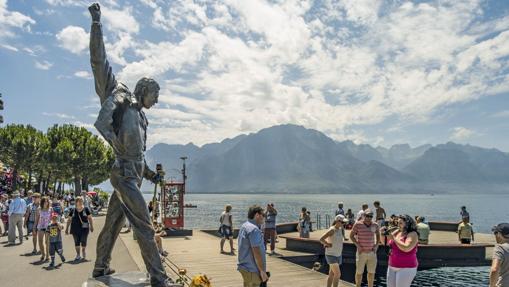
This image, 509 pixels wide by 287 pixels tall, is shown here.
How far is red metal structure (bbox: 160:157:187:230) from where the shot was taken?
21.8 m

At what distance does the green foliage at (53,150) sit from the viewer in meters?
40.8

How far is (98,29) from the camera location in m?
5.95

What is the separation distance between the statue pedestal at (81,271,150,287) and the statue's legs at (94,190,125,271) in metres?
0.25

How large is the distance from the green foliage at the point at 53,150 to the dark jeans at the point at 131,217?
40501 millimetres

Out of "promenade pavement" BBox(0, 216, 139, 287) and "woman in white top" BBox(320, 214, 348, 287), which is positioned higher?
"woman in white top" BBox(320, 214, 348, 287)

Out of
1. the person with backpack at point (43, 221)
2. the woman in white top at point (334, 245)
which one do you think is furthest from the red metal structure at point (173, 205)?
the woman in white top at point (334, 245)

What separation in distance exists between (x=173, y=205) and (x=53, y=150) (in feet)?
90.3

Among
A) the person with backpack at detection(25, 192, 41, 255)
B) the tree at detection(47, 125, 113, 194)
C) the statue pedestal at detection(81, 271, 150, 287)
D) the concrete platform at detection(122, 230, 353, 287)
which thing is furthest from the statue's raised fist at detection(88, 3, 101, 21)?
the tree at detection(47, 125, 113, 194)

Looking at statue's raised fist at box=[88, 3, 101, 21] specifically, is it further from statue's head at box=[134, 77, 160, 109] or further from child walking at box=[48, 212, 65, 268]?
child walking at box=[48, 212, 65, 268]

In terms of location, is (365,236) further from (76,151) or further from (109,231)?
(76,151)

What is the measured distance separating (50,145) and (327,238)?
43348 millimetres

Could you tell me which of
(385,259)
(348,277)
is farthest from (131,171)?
(385,259)

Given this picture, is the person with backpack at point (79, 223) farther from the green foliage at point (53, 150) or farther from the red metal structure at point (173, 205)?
the green foliage at point (53, 150)

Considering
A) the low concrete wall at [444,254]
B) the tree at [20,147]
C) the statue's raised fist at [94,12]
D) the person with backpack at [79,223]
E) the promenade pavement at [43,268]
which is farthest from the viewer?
the tree at [20,147]
